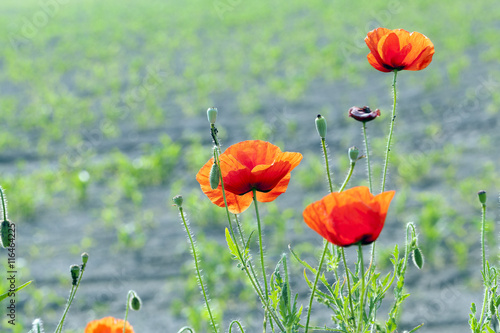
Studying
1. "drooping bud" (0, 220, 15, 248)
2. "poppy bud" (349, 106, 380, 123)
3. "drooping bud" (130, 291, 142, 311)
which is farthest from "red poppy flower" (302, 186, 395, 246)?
"drooping bud" (0, 220, 15, 248)

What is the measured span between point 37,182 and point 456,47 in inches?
284

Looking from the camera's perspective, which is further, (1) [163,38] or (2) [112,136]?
(1) [163,38]

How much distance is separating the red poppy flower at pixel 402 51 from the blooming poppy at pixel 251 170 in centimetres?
32

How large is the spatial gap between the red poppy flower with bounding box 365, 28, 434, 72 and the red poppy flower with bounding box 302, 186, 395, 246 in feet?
1.51

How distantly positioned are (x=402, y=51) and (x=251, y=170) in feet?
1.37

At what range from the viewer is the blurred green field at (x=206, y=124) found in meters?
5.18

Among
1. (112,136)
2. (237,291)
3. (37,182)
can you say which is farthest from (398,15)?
(237,291)

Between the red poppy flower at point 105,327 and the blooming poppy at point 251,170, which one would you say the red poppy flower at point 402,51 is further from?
the red poppy flower at point 105,327

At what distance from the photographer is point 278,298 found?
105cm

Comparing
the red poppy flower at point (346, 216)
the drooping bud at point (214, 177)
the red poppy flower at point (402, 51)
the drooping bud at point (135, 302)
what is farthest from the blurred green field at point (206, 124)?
the red poppy flower at point (346, 216)

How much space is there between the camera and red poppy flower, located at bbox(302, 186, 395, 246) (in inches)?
35.2

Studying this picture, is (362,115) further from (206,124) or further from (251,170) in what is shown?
(206,124)

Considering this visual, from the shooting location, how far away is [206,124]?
8180 millimetres

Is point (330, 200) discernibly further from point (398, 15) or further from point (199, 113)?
point (398, 15)
